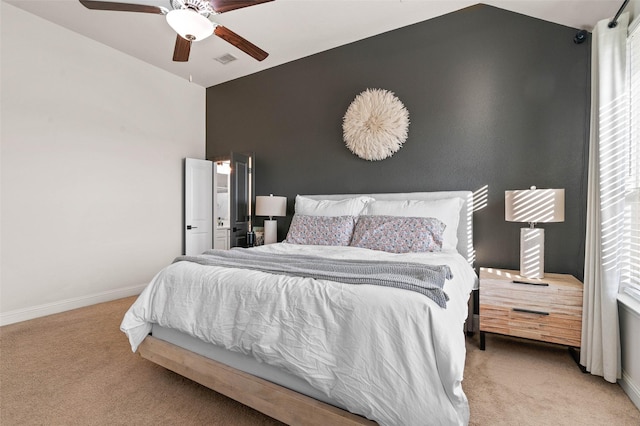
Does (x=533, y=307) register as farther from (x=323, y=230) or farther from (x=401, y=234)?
(x=323, y=230)

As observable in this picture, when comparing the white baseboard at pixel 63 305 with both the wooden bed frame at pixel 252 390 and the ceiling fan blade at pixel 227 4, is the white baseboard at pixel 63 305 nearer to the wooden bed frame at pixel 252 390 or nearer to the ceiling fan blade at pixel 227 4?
the wooden bed frame at pixel 252 390

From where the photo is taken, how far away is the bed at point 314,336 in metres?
1.18

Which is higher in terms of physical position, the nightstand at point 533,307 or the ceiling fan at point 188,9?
the ceiling fan at point 188,9

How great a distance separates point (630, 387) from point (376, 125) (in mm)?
2802

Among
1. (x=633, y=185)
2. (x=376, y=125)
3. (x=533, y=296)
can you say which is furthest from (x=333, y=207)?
(x=633, y=185)

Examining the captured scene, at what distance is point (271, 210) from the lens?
380cm

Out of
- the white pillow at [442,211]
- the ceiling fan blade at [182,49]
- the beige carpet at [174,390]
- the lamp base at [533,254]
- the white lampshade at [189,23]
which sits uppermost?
the ceiling fan blade at [182,49]

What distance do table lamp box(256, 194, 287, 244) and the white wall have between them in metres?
1.51

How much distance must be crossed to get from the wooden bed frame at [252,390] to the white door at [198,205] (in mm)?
2709

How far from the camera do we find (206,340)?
169 centimetres

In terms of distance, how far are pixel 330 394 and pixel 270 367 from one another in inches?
14.4

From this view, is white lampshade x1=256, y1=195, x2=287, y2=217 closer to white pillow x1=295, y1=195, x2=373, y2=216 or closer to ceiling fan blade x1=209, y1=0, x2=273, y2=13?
white pillow x1=295, y1=195, x2=373, y2=216

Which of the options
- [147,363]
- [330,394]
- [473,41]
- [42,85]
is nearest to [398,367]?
[330,394]

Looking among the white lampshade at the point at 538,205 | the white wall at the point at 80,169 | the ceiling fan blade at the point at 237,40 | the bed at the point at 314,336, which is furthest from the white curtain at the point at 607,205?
the white wall at the point at 80,169
